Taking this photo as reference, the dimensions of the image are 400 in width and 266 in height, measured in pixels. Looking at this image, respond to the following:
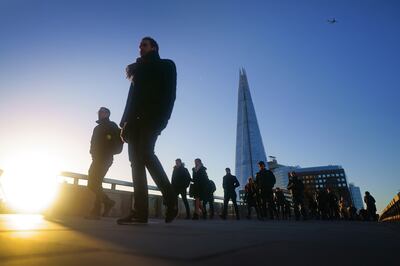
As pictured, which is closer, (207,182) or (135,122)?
(135,122)

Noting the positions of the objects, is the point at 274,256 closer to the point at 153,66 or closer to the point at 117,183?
the point at 153,66

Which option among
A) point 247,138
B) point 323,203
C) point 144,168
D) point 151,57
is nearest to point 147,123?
point 144,168

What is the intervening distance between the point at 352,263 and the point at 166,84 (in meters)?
3.00

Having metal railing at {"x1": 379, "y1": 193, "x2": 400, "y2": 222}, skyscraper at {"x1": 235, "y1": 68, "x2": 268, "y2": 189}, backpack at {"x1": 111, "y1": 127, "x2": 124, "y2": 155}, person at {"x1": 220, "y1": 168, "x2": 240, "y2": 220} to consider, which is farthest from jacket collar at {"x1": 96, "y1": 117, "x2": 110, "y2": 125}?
skyscraper at {"x1": 235, "y1": 68, "x2": 268, "y2": 189}

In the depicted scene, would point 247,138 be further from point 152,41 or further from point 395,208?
point 152,41

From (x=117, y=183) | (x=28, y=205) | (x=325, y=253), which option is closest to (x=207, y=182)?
(x=117, y=183)

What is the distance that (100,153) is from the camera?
510 centimetres

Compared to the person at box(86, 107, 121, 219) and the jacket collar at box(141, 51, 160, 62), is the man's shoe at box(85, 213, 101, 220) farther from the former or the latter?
the jacket collar at box(141, 51, 160, 62)

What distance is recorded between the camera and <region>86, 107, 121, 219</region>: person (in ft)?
16.6

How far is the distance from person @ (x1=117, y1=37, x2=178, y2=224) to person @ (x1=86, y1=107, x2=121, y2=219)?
178cm

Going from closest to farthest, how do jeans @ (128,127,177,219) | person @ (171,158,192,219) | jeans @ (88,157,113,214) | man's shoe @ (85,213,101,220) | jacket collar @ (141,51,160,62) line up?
jeans @ (128,127,177,219), jacket collar @ (141,51,160,62), man's shoe @ (85,213,101,220), jeans @ (88,157,113,214), person @ (171,158,192,219)

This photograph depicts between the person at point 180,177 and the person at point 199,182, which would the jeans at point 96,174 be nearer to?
the person at point 180,177

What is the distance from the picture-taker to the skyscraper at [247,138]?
107938 millimetres

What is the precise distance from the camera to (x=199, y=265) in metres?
0.78
